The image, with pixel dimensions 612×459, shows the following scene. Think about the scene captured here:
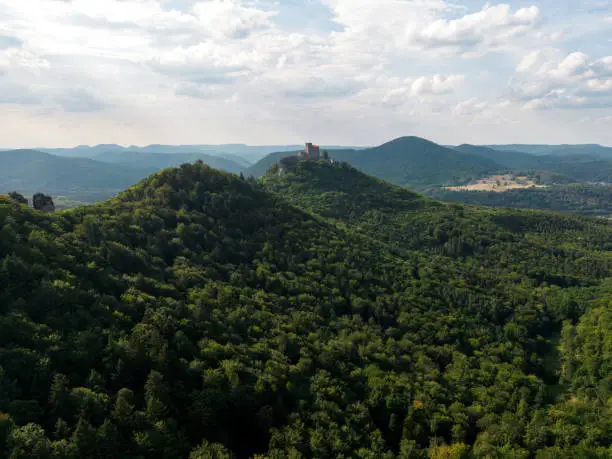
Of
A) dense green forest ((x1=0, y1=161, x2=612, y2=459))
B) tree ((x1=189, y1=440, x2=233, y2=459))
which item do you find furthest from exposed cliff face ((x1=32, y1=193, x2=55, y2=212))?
tree ((x1=189, y1=440, x2=233, y2=459))

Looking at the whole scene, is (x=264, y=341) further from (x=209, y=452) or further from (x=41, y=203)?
(x=41, y=203)

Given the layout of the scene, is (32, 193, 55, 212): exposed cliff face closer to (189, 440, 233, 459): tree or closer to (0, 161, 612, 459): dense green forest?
(0, 161, 612, 459): dense green forest

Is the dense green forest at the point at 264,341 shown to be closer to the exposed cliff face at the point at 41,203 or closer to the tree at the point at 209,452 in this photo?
the tree at the point at 209,452

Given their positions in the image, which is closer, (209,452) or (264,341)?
(209,452)

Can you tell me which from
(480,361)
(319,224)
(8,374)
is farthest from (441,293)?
(8,374)

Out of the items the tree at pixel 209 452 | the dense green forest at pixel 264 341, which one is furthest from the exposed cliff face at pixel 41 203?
the tree at pixel 209 452

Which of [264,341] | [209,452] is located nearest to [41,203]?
[264,341]

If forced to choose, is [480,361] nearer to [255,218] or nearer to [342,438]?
[342,438]

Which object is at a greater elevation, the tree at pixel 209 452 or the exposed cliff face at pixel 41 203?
the exposed cliff face at pixel 41 203

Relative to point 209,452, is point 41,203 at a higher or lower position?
higher
